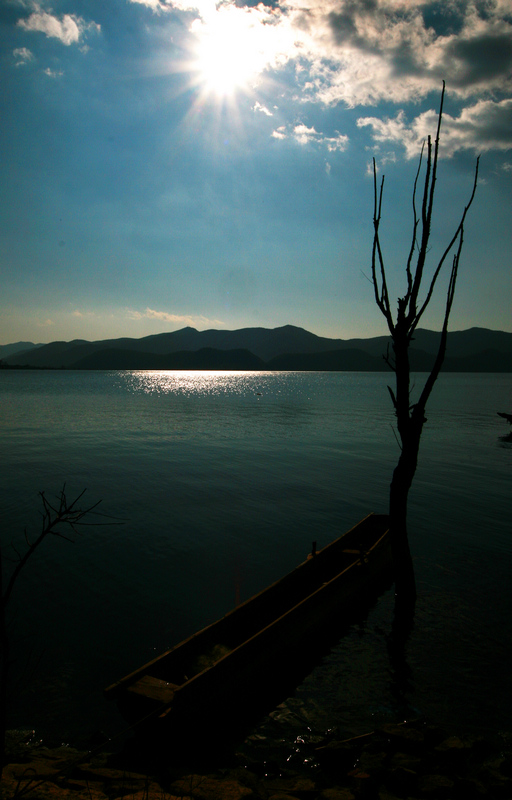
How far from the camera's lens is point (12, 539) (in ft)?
48.1

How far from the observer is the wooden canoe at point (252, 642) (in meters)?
6.29

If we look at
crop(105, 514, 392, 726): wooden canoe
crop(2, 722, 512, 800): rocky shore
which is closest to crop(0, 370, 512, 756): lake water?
crop(105, 514, 392, 726): wooden canoe

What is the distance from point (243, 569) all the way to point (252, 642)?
5.96 metres

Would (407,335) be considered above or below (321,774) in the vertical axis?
above

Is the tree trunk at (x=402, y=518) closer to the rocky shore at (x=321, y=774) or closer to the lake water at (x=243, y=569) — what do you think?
the lake water at (x=243, y=569)

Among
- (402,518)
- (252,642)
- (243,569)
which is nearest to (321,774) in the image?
(252,642)

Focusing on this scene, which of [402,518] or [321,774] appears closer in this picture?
[321,774]

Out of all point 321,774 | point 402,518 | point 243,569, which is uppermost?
point 402,518

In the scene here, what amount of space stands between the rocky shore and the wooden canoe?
728mm

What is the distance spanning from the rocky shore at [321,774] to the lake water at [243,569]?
83 cm

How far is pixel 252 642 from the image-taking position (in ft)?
24.1

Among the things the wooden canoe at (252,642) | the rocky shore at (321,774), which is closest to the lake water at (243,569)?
the wooden canoe at (252,642)

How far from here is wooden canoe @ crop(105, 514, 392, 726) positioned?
6285 millimetres

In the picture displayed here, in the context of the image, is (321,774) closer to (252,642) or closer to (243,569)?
(252,642)
